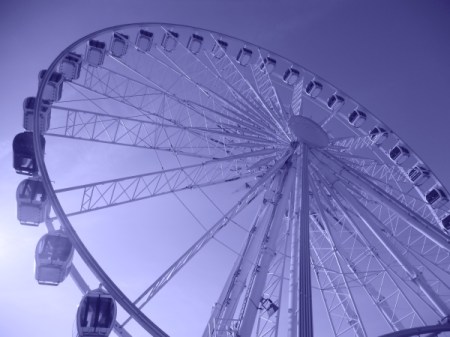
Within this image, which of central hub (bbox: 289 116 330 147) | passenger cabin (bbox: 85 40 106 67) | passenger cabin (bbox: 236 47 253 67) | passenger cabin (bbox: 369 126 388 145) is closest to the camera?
central hub (bbox: 289 116 330 147)

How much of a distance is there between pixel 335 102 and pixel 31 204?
13886 millimetres

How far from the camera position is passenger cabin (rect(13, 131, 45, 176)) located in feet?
31.9

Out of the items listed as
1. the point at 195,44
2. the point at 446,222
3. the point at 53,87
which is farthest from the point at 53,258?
the point at 446,222

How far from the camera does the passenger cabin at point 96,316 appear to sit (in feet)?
24.6

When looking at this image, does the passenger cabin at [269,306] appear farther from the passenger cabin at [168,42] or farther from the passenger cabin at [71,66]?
the passenger cabin at [168,42]

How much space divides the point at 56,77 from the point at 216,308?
324 inches

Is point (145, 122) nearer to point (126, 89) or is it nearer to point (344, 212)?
point (126, 89)

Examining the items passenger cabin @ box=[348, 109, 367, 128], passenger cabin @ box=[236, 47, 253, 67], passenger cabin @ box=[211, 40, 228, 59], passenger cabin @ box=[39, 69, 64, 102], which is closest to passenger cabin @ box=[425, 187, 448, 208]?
passenger cabin @ box=[348, 109, 367, 128]

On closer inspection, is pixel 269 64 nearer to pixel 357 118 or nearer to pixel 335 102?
pixel 335 102

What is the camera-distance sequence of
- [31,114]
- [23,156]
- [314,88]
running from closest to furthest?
1. [23,156]
2. [31,114]
3. [314,88]

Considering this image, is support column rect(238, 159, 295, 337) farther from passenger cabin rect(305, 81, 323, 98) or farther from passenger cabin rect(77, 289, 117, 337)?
passenger cabin rect(305, 81, 323, 98)

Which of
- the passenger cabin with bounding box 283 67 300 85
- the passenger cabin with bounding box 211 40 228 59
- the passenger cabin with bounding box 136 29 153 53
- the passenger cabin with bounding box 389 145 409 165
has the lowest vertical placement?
the passenger cabin with bounding box 389 145 409 165

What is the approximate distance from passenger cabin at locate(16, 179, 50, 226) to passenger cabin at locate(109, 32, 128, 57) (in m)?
7.03

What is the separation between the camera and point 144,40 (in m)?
14.9
